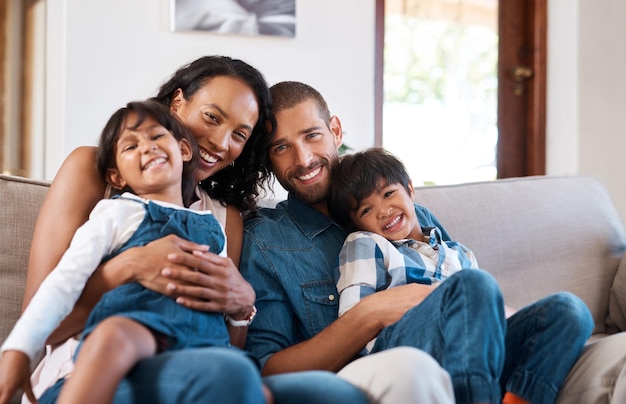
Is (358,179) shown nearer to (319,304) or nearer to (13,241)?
Result: (319,304)

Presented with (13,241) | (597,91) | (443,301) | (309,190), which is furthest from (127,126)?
(597,91)

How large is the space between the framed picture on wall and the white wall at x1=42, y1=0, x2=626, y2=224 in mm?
37

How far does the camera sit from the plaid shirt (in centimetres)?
168

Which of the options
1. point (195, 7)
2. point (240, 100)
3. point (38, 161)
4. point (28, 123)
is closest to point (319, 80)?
point (195, 7)

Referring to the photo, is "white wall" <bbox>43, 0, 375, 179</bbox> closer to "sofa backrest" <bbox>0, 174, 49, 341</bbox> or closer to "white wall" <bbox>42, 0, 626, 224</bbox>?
"white wall" <bbox>42, 0, 626, 224</bbox>

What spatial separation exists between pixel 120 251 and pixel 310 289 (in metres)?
0.48

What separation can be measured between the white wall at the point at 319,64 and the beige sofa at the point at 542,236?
167 cm

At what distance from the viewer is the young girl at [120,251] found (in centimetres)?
113

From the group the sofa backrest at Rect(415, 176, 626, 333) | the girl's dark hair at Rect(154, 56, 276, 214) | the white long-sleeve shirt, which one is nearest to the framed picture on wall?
the sofa backrest at Rect(415, 176, 626, 333)

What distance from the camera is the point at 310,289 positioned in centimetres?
174

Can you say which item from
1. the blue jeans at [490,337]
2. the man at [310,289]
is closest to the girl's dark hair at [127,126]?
the man at [310,289]

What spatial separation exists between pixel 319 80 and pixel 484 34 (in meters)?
1.12

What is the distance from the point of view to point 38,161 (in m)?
3.97

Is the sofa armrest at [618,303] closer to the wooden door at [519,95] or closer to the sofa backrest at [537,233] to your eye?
the sofa backrest at [537,233]
